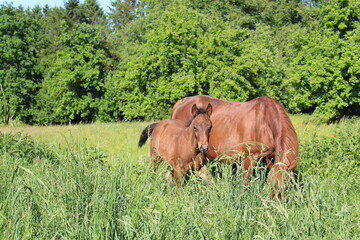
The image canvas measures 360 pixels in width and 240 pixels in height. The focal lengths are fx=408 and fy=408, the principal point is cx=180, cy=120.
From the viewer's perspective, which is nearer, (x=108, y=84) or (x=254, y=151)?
(x=254, y=151)

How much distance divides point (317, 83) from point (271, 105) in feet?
67.1

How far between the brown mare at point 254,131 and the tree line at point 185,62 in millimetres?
15191

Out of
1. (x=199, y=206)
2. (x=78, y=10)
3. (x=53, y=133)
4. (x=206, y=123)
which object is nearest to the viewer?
(x=199, y=206)

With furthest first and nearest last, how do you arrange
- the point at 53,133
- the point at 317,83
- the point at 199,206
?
the point at 317,83 < the point at 53,133 < the point at 199,206

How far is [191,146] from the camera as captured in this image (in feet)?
22.3

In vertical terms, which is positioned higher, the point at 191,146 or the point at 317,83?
the point at 317,83

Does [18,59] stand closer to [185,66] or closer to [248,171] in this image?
[185,66]

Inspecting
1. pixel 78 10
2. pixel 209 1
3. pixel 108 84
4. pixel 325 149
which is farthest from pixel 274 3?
pixel 325 149

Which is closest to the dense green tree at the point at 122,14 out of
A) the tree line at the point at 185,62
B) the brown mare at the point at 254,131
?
the tree line at the point at 185,62

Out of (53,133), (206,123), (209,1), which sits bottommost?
(53,133)

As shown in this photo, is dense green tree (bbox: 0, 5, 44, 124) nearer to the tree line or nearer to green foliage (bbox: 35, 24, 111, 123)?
the tree line

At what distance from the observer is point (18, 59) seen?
3825cm

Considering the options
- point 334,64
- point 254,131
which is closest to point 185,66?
point 334,64

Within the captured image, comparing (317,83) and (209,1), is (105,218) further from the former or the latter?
(209,1)
